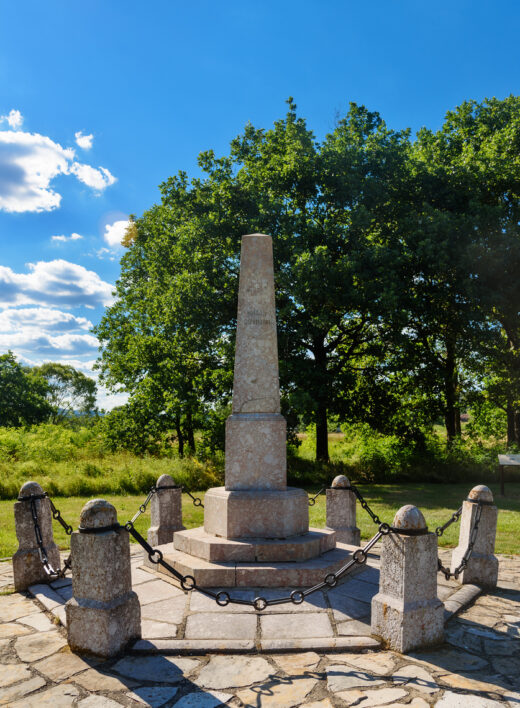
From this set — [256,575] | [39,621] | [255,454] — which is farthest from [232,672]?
[255,454]

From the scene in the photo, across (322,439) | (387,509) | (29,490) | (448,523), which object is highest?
(322,439)

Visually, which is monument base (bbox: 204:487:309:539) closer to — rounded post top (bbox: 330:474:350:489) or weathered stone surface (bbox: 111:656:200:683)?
rounded post top (bbox: 330:474:350:489)

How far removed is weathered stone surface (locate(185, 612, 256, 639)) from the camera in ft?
14.5

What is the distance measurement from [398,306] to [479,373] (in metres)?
5.39

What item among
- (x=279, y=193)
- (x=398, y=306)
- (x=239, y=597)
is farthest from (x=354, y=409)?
(x=239, y=597)

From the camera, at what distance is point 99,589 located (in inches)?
163

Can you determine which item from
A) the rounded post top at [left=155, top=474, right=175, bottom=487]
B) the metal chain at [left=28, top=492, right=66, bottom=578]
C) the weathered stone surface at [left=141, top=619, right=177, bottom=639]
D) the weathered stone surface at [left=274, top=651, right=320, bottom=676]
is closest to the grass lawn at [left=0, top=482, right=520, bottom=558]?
the rounded post top at [left=155, top=474, right=175, bottom=487]

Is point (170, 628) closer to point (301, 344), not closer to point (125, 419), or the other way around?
point (301, 344)

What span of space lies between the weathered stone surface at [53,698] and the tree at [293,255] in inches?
425

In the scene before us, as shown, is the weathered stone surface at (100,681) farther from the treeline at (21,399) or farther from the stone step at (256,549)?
the treeline at (21,399)

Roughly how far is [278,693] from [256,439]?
3.12 m

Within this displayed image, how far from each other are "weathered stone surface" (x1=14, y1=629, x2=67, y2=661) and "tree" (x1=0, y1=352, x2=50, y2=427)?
3249cm

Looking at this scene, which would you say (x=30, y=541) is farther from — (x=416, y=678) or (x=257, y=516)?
(x=416, y=678)

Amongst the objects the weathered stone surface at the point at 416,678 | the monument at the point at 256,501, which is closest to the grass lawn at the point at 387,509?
the monument at the point at 256,501
